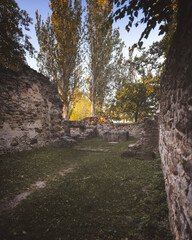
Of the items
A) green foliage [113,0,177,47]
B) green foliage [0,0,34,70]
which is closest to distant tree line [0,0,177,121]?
green foliage [0,0,34,70]

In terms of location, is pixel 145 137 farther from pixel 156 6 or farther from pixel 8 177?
pixel 8 177

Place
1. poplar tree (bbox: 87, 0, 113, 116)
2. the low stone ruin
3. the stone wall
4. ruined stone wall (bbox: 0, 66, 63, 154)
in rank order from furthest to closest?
poplar tree (bbox: 87, 0, 113, 116) → the stone wall → the low stone ruin → ruined stone wall (bbox: 0, 66, 63, 154)

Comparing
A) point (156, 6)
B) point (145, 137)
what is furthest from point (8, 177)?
point (145, 137)

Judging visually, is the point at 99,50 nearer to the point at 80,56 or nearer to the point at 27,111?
the point at 80,56

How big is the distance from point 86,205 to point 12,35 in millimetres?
8636

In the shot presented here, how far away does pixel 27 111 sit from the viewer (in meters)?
6.09

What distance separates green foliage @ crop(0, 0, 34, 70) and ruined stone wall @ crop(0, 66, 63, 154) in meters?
1.29

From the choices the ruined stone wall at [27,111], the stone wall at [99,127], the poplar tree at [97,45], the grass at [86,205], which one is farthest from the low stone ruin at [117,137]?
the poplar tree at [97,45]

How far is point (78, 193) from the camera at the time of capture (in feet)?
9.25

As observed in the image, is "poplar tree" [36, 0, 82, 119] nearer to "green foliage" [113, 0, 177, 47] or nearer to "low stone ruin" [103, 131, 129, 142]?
"low stone ruin" [103, 131, 129, 142]

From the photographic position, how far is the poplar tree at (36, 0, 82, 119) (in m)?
12.7

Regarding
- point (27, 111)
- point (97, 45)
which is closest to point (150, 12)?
point (27, 111)

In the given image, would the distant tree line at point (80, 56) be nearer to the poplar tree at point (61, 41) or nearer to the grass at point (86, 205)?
the poplar tree at point (61, 41)

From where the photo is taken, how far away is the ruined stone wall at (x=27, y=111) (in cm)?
522
